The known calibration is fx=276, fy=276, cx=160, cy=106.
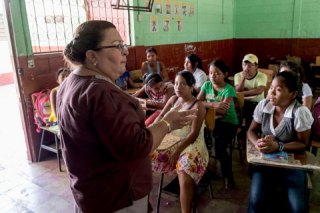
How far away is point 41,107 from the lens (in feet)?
11.1

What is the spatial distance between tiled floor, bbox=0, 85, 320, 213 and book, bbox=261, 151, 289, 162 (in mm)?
882

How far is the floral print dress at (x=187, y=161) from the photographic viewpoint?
2.19 m

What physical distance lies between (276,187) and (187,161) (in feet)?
2.21

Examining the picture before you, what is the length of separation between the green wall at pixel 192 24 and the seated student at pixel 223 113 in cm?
234

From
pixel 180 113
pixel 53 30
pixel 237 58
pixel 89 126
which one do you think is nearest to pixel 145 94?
pixel 53 30

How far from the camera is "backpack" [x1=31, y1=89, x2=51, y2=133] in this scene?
11.1ft

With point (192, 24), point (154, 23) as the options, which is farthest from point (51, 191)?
point (192, 24)

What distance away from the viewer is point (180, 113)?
1.31m

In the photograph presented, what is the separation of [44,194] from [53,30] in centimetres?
228

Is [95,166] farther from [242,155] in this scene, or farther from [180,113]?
[242,155]

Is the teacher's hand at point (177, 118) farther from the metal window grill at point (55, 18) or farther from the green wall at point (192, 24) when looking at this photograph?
the green wall at point (192, 24)

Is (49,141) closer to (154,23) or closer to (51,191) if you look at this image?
(51,191)

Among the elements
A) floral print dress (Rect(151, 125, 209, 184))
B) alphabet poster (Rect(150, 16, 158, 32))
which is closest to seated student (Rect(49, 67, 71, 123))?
floral print dress (Rect(151, 125, 209, 184))

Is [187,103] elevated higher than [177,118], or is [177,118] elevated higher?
[177,118]
